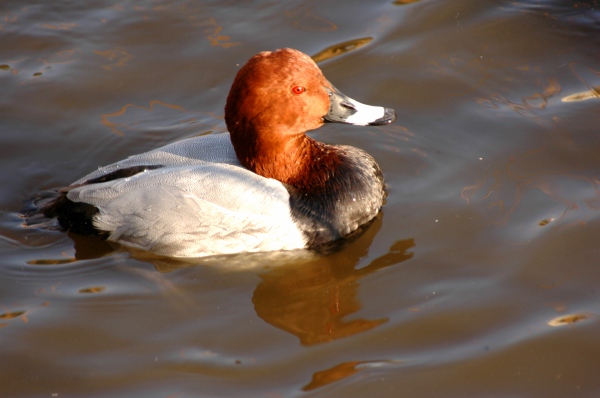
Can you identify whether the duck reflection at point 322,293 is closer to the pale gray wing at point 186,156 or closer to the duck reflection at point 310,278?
the duck reflection at point 310,278

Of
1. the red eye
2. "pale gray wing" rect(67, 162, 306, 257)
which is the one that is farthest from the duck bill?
"pale gray wing" rect(67, 162, 306, 257)

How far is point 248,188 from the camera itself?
4902mm

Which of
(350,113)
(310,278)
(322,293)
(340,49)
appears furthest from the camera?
(340,49)

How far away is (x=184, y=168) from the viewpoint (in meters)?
4.99

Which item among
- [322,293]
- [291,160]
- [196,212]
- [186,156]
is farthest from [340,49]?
[322,293]

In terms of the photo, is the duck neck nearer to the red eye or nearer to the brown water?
the red eye

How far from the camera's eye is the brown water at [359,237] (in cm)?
413

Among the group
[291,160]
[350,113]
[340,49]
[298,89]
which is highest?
[298,89]

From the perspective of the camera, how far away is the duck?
191 inches

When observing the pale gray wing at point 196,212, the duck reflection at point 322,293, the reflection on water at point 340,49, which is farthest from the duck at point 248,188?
the reflection on water at point 340,49

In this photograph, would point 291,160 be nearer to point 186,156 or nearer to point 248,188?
point 248,188

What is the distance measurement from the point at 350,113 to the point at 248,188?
0.87 m

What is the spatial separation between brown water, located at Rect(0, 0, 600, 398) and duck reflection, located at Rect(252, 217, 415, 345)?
0.04 feet

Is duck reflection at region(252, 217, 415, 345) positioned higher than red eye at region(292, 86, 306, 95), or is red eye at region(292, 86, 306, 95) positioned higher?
red eye at region(292, 86, 306, 95)
